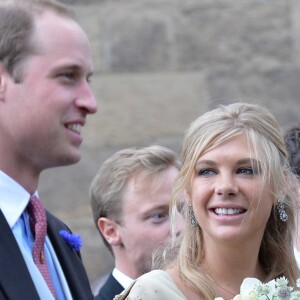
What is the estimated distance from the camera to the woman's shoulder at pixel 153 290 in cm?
412

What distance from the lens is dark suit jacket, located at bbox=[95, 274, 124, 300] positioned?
527cm

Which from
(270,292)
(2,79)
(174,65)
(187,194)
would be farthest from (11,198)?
(174,65)

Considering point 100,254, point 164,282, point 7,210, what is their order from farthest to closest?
point 100,254
point 7,210
point 164,282

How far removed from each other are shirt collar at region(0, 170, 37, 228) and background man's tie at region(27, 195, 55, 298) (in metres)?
0.07

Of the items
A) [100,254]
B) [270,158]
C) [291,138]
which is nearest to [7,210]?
[270,158]

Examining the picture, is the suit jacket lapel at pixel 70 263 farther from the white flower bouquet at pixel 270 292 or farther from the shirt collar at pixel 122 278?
the white flower bouquet at pixel 270 292

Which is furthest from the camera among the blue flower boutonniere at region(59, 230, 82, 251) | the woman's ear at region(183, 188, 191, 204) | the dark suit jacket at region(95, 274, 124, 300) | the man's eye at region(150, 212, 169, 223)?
the man's eye at region(150, 212, 169, 223)

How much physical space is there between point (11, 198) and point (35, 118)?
0.99ft

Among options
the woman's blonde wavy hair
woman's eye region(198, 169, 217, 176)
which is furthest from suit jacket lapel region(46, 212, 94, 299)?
woman's eye region(198, 169, 217, 176)

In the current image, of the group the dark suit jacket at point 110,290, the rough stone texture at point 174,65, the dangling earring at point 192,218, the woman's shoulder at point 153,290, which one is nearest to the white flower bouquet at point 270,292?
the woman's shoulder at point 153,290

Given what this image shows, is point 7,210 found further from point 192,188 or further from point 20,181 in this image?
point 192,188

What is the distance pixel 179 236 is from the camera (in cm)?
462

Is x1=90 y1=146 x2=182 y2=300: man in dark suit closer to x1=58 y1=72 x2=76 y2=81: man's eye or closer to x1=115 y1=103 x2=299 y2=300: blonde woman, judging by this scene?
x1=115 y1=103 x2=299 y2=300: blonde woman

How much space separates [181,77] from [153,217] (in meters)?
1.78
